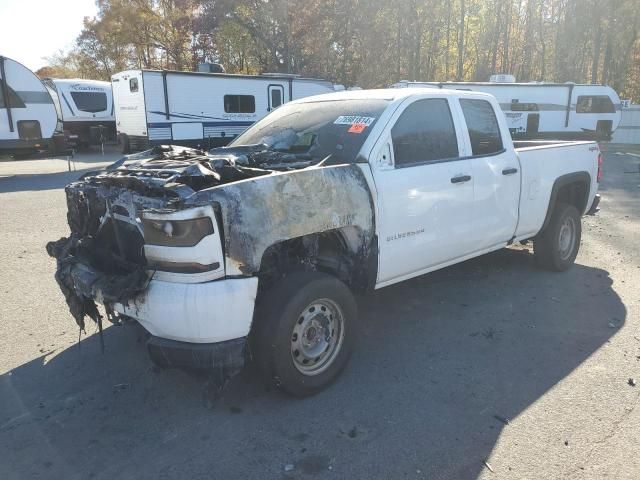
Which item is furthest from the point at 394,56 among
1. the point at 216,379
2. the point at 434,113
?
the point at 216,379

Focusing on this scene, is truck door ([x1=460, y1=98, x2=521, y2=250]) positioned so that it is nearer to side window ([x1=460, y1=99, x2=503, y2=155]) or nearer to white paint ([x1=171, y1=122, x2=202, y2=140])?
side window ([x1=460, y1=99, x2=503, y2=155])

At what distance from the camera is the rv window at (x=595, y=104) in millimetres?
22938

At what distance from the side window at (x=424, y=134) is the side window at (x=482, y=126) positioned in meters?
0.29

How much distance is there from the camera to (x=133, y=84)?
17.8m

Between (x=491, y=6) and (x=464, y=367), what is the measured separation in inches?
1601

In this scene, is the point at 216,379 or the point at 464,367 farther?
the point at 464,367

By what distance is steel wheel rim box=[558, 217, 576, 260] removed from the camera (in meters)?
6.16

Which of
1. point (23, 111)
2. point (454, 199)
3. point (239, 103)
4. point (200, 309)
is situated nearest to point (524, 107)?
point (239, 103)

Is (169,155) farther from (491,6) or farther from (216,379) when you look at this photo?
(491,6)

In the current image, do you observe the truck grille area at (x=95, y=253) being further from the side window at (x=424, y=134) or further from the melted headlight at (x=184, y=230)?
the side window at (x=424, y=134)

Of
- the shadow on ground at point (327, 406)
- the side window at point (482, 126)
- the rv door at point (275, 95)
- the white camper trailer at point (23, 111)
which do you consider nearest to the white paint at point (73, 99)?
the white camper trailer at point (23, 111)

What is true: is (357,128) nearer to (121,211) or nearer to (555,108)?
(121,211)

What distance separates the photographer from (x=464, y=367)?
3934 millimetres

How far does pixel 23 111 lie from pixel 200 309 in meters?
15.9
